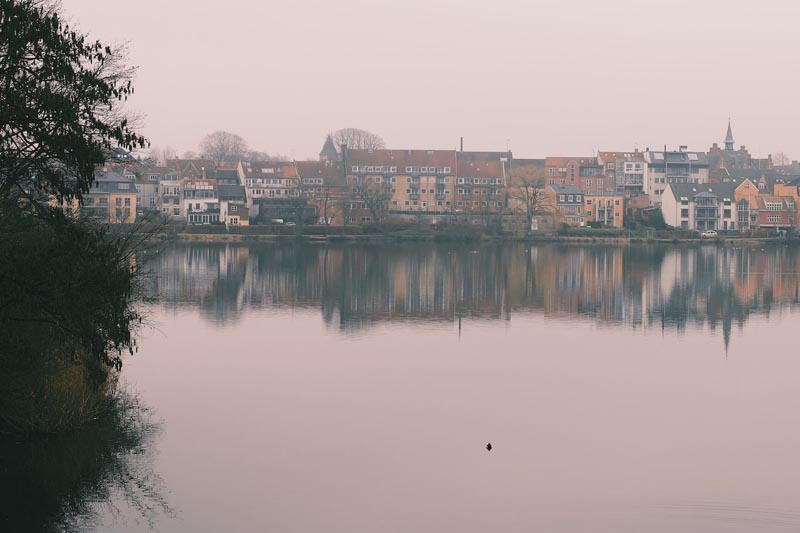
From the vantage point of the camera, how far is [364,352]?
3475cm

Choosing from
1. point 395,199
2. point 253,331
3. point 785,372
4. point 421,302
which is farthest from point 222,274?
point 395,199

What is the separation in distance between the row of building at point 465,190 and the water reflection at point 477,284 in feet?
86.0

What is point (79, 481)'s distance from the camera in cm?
1897

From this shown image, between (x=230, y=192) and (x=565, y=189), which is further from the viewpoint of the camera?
(x=565, y=189)

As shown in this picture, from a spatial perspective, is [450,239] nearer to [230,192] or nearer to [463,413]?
[230,192]

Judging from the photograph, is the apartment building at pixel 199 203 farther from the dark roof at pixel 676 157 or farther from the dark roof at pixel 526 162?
the dark roof at pixel 676 157

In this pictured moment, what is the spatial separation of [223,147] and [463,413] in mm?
154171

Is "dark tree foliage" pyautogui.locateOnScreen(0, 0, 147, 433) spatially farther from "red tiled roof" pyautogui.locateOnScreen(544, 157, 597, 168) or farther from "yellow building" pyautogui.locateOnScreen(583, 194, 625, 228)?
"red tiled roof" pyautogui.locateOnScreen(544, 157, 597, 168)

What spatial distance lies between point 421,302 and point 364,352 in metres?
15.5

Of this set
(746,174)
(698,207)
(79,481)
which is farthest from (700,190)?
(79,481)

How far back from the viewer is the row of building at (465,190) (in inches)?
4724

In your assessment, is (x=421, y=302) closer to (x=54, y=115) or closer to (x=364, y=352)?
(x=364, y=352)

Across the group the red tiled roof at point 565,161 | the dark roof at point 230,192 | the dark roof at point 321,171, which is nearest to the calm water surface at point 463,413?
the dark roof at point 230,192

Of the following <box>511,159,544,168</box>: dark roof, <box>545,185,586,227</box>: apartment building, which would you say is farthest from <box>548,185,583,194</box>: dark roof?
<box>511,159,544,168</box>: dark roof
